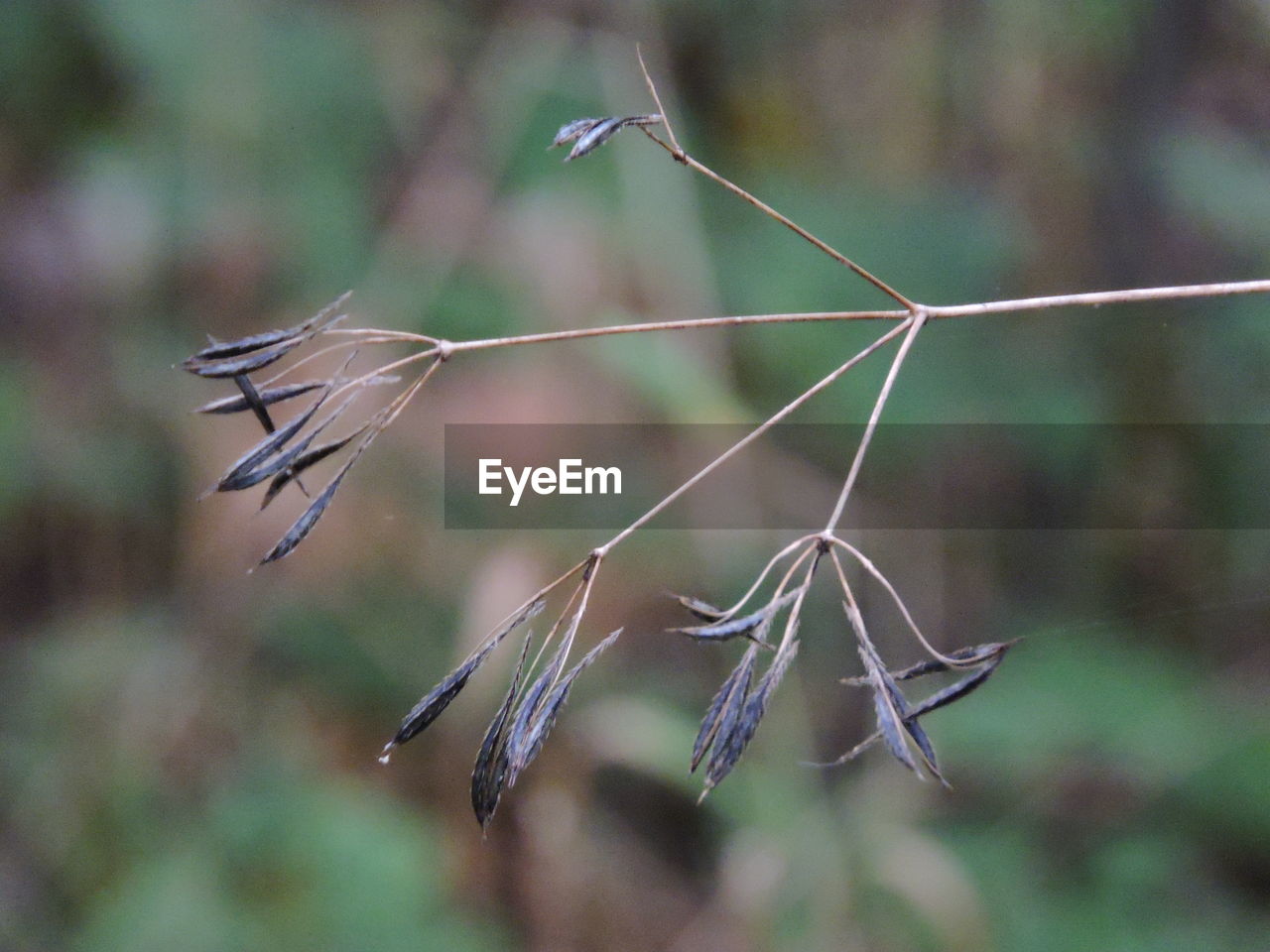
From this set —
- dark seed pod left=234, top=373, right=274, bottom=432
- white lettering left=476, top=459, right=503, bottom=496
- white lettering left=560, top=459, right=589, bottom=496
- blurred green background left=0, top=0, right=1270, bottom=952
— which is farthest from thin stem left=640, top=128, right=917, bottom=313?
white lettering left=560, top=459, right=589, bottom=496

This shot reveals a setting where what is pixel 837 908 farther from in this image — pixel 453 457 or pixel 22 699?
pixel 22 699

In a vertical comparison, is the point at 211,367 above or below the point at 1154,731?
above

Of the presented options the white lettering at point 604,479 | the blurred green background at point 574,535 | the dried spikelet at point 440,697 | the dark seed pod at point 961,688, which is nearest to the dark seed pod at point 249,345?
the dried spikelet at point 440,697

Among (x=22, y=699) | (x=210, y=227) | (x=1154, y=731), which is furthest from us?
(x=210, y=227)

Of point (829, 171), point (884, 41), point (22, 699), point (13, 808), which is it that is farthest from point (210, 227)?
point (884, 41)

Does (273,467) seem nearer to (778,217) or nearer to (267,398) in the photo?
(267,398)

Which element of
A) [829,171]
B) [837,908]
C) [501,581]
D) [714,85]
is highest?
[714,85]
